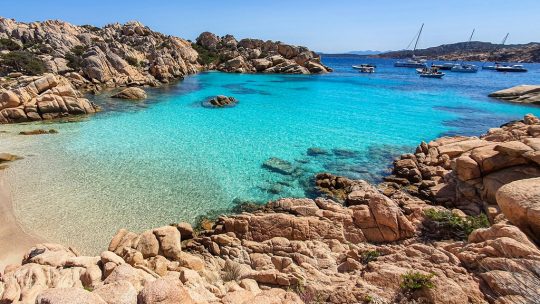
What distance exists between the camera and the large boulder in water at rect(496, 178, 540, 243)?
30.5ft

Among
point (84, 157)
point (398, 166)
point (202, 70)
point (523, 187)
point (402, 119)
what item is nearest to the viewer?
point (523, 187)

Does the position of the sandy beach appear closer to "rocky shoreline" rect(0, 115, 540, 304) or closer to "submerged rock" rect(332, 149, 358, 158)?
"rocky shoreline" rect(0, 115, 540, 304)

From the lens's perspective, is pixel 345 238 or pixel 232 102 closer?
pixel 345 238

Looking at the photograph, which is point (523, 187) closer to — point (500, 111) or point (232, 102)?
point (232, 102)

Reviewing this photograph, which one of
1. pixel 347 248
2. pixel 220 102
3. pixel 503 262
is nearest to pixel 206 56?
pixel 220 102

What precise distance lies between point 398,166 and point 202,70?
82416mm

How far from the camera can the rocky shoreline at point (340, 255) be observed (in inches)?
306

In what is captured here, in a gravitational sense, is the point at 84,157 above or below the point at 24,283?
below

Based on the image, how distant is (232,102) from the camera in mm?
46219

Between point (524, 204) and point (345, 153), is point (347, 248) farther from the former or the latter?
point (345, 153)

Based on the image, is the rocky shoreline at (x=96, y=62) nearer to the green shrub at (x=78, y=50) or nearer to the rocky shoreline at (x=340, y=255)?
the green shrub at (x=78, y=50)

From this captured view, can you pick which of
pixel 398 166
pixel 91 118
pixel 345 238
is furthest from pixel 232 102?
pixel 345 238

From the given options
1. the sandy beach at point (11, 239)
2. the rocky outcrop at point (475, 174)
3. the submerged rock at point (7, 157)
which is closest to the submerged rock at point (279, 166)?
the rocky outcrop at point (475, 174)

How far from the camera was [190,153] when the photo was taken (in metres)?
24.4
